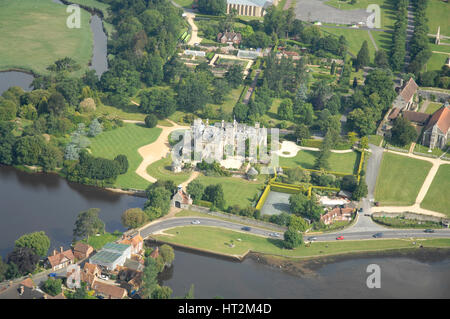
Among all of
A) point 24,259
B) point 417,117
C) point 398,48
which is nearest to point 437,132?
point 417,117

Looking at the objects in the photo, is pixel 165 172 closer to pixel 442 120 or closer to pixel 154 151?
pixel 154 151

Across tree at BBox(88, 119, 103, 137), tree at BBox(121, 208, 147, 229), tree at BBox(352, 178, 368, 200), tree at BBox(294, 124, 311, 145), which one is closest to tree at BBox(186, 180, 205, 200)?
tree at BBox(121, 208, 147, 229)

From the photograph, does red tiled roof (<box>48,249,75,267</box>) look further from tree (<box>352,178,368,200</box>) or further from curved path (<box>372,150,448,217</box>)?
curved path (<box>372,150,448,217</box>)

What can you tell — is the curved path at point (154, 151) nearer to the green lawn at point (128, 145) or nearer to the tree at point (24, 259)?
the green lawn at point (128, 145)

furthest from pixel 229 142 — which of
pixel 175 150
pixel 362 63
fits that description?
pixel 362 63

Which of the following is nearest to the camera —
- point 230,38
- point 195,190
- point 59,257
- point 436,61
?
point 59,257
